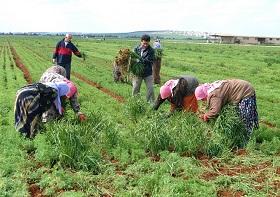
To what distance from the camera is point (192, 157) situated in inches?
305

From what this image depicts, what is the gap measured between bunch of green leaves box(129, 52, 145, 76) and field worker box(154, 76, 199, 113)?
3.57m

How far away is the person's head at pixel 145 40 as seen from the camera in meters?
12.4

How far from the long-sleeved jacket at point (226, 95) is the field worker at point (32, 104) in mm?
3057

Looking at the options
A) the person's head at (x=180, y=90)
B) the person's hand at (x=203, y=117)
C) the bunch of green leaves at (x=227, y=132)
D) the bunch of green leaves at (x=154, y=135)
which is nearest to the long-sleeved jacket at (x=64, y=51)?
the person's head at (x=180, y=90)

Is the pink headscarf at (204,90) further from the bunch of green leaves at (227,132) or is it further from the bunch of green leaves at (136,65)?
the bunch of green leaves at (136,65)

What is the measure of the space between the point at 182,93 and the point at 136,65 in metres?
4.08

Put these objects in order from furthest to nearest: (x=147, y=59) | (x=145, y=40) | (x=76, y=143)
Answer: (x=147, y=59), (x=145, y=40), (x=76, y=143)

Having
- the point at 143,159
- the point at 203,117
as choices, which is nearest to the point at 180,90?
the point at 203,117

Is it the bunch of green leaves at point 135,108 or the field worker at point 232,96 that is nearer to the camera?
the field worker at point 232,96

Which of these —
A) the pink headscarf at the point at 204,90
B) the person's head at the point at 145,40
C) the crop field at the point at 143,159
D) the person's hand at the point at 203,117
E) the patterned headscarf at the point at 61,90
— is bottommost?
the crop field at the point at 143,159

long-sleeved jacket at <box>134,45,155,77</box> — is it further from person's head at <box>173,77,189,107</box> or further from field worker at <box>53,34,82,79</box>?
person's head at <box>173,77,189,107</box>

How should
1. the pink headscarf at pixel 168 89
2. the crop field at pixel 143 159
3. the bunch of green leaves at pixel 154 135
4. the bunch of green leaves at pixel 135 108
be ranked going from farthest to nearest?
the bunch of green leaves at pixel 135 108 → the pink headscarf at pixel 168 89 → the bunch of green leaves at pixel 154 135 → the crop field at pixel 143 159

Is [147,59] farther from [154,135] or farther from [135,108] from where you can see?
[154,135]

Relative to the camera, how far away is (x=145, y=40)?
12.4 meters
